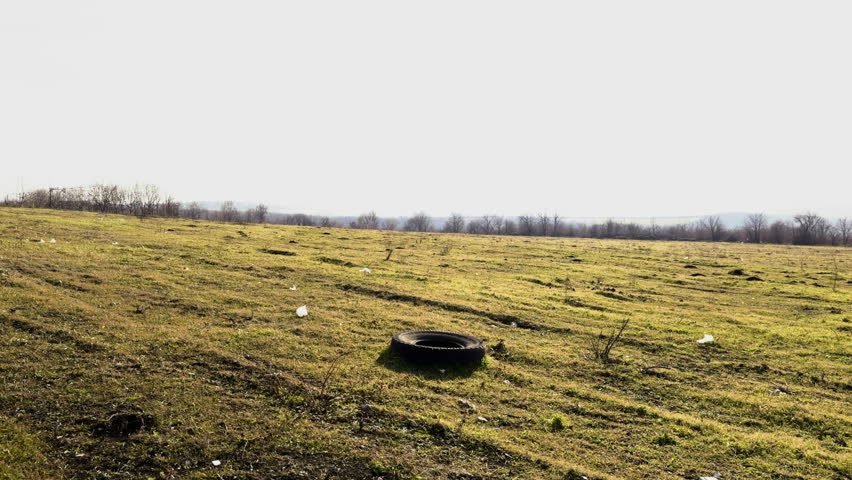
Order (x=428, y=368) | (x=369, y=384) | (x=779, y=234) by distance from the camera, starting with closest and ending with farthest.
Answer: (x=369, y=384) → (x=428, y=368) → (x=779, y=234)

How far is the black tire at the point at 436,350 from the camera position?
9039mm

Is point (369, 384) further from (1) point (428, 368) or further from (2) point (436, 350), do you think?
(2) point (436, 350)

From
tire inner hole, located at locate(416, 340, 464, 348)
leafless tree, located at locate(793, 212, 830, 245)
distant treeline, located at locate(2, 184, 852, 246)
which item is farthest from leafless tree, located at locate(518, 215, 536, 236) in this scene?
tire inner hole, located at locate(416, 340, 464, 348)

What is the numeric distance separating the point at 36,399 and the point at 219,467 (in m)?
3.22

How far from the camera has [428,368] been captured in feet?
29.3

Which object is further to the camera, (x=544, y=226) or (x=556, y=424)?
(x=544, y=226)

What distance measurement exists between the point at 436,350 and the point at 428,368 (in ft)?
1.25

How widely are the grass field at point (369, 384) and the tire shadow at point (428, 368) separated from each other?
6cm

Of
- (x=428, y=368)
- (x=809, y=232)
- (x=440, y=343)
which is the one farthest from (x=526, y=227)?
(x=428, y=368)

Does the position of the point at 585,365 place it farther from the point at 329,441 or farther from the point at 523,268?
the point at 523,268

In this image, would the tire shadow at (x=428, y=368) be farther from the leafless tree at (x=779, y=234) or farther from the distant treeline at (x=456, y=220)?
the leafless tree at (x=779, y=234)

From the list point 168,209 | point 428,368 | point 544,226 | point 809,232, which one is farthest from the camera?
point 544,226

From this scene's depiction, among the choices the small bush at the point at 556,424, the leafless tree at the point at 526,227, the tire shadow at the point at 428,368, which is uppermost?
the leafless tree at the point at 526,227

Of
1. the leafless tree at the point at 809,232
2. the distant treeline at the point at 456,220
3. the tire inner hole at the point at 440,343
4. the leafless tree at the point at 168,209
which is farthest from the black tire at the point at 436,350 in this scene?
the leafless tree at the point at 809,232
